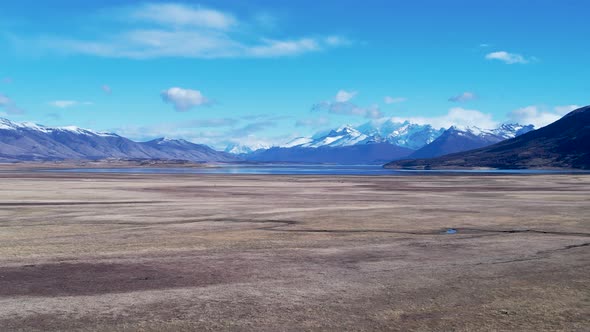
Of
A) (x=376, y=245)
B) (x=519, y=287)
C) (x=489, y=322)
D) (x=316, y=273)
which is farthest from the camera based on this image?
(x=376, y=245)

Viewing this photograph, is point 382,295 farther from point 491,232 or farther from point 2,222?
point 2,222

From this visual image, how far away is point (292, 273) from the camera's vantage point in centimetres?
2292

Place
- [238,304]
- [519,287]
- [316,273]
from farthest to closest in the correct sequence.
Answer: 1. [316,273]
2. [519,287]
3. [238,304]

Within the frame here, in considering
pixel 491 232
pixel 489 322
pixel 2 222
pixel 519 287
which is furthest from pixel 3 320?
pixel 491 232

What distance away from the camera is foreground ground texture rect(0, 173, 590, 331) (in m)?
16.7

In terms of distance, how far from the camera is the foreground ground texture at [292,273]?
16688 millimetres

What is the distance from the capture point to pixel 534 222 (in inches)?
1594

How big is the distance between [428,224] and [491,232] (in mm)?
5312

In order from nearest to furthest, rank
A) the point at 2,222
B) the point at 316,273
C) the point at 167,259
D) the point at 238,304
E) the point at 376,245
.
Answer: the point at 238,304 → the point at 316,273 → the point at 167,259 → the point at 376,245 → the point at 2,222

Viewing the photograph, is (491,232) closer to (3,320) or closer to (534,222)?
(534,222)

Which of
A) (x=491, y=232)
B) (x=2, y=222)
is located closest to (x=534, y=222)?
(x=491, y=232)

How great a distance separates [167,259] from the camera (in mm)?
25750

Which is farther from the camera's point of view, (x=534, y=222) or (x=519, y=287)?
(x=534, y=222)

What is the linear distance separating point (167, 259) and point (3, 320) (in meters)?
9.85
